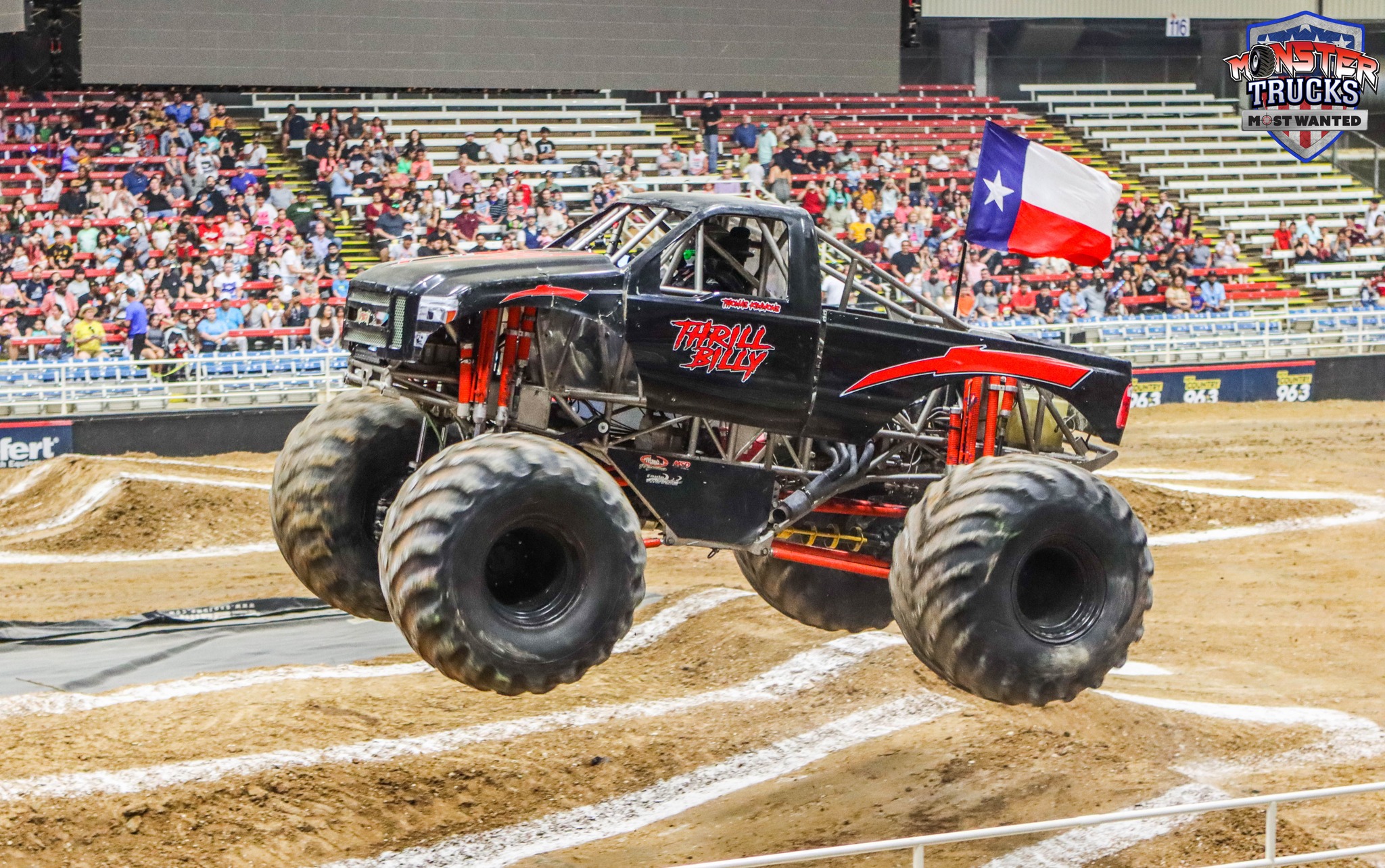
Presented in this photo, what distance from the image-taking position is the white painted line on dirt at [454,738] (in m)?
9.44

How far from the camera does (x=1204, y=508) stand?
18578 millimetres

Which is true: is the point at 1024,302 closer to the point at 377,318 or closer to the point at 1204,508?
the point at 1204,508

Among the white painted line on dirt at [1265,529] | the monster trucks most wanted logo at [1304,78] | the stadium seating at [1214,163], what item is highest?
the monster trucks most wanted logo at [1304,78]

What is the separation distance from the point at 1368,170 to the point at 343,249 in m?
23.1

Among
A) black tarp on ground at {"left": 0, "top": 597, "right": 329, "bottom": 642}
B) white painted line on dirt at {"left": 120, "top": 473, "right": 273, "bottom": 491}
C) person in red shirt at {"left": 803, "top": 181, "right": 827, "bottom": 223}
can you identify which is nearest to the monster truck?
black tarp on ground at {"left": 0, "top": 597, "right": 329, "bottom": 642}

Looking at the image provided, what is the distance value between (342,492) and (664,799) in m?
3.05

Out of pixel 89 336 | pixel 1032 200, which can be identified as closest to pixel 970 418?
pixel 1032 200

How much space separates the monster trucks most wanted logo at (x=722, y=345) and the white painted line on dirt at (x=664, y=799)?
3.23m

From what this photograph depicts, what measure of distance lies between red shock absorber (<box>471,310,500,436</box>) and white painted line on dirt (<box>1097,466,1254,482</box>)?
13509 millimetres

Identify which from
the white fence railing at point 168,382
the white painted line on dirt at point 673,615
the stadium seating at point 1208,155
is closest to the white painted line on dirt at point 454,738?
the white painted line on dirt at point 673,615

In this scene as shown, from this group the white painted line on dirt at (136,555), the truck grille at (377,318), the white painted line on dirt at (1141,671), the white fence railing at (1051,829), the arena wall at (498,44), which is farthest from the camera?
the arena wall at (498,44)

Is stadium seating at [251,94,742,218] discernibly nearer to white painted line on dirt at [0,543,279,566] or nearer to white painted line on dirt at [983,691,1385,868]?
white painted line on dirt at [0,543,279,566]

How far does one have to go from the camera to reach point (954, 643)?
8.18 metres

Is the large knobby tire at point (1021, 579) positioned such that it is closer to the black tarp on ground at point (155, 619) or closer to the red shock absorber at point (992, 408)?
the red shock absorber at point (992, 408)
